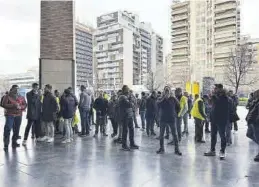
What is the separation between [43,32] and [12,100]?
Answer: 21.1ft

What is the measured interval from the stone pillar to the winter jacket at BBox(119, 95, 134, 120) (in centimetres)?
562

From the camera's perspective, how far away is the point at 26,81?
146 meters

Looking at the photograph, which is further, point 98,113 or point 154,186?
point 98,113

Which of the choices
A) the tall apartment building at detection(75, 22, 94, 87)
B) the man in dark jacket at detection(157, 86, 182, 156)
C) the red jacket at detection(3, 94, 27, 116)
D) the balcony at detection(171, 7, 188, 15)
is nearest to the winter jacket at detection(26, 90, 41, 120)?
the red jacket at detection(3, 94, 27, 116)

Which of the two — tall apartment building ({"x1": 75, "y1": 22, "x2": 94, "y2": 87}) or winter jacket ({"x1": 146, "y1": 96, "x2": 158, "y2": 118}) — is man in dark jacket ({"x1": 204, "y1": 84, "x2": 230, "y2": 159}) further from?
tall apartment building ({"x1": 75, "y1": 22, "x2": 94, "y2": 87})

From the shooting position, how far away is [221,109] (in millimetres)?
7355

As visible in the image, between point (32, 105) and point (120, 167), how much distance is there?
13.1ft

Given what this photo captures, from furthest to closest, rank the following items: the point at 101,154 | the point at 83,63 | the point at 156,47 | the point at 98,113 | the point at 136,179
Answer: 1. the point at 156,47
2. the point at 83,63
3. the point at 98,113
4. the point at 101,154
5. the point at 136,179

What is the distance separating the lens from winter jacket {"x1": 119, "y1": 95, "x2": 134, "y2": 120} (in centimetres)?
845

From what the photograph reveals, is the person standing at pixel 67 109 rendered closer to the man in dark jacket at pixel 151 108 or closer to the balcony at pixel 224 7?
the man in dark jacket at pixel 151 108

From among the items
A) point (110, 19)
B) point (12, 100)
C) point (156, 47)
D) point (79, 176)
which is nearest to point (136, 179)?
point (79, 176)

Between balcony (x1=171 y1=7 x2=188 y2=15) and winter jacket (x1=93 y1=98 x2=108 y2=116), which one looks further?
balcony (x1=171 y1=7 x2=188 y2=15)

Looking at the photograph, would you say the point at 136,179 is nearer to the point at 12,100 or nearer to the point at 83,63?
the point at 12,100

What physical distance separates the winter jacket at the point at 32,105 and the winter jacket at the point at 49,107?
0.66ft
